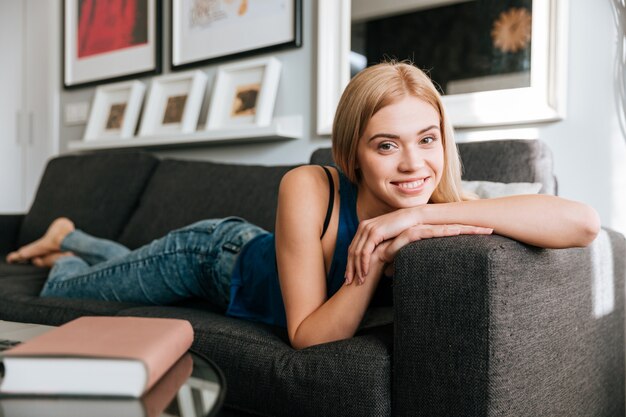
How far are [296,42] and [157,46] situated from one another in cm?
87

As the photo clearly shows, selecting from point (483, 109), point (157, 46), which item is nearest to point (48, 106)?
point (157, 46)

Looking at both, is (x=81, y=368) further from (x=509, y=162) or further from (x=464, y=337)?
(x=509, y=162)

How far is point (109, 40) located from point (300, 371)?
254 centimetres

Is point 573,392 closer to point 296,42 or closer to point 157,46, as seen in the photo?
point 296,42

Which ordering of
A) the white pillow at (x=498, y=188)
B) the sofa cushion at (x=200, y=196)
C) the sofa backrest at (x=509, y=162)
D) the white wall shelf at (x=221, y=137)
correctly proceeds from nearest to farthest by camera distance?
the white pillow at (x=498, y=188) → the sofa backrest at (x=509, y=162) → the sofa cushion at (x=200, y=196) → the white wall shelf at (x=221, y=137)

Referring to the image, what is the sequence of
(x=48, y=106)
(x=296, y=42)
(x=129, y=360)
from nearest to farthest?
(x=129, y=360) → (x=296, y=42) → (x=48, y=106)

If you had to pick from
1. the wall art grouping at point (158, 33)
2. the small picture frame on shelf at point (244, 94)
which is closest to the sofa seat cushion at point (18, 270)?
the small picture frame on shelf at point (244, 94)

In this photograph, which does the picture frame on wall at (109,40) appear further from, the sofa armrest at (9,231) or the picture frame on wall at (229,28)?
the sofa armrest at (9,231)

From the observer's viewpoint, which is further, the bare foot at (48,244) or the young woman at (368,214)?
the bare foot at (48,244)

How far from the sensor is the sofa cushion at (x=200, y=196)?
1.86m

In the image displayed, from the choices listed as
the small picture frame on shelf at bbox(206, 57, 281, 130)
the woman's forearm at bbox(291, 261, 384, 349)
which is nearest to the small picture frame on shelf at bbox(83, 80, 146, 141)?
the small picture frame on shelf at bbox(206, 57, 281, 130)

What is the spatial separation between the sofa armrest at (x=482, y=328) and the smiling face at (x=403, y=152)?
0.69 ft

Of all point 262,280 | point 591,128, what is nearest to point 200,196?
point 262,280

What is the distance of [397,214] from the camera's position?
1.02 meters
